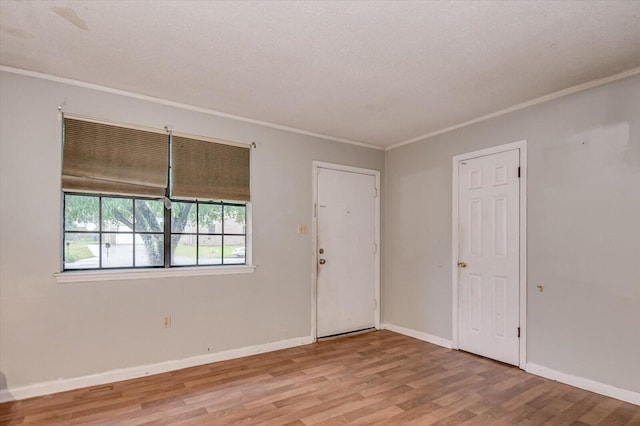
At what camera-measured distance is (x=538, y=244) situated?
10.7 feet

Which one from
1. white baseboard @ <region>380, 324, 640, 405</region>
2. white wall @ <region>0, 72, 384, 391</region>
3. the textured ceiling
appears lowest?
white baseboard @ <region>380, 324, 640, 405</region>

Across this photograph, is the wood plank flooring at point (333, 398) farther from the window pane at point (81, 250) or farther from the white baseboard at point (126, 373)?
the window pane at point (81, 250)

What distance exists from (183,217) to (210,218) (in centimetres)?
27

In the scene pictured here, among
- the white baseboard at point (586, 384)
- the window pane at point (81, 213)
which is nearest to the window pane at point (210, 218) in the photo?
the window pane at point (81, 213)

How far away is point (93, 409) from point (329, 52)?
303cm

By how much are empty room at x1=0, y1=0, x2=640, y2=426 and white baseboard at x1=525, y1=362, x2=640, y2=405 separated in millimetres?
17

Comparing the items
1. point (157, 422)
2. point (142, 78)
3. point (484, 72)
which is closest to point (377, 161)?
point (484, 72)

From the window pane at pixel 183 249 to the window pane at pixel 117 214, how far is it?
1.37 ft

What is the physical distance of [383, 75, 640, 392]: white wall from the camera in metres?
2.74

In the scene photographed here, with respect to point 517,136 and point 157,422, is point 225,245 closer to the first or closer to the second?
point 157,422

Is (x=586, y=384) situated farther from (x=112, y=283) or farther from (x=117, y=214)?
(x=117, y=214)

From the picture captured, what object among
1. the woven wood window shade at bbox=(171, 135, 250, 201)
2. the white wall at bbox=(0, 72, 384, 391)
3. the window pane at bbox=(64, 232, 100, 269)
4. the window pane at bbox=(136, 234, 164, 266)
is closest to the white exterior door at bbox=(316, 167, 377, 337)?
the white wall at bbox=(0, 72, 384, 391)

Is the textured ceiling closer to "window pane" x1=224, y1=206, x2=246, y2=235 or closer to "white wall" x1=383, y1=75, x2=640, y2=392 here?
"white wall" x1=383, y1=75, x2=640, y2=392

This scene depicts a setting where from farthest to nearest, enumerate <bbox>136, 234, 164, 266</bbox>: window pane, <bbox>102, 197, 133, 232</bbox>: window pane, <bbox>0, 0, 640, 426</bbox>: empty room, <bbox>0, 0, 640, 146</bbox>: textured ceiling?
<bbox>136, 234, 164, 266</bbox>: window pane < <bbox>102, 197, 133, 232</bbox>: window pane < <bbox>0, 0, 640, 426</bbox>: empty room < <bbox>0, 0, 640, 146</bbox>: textured ceiling
